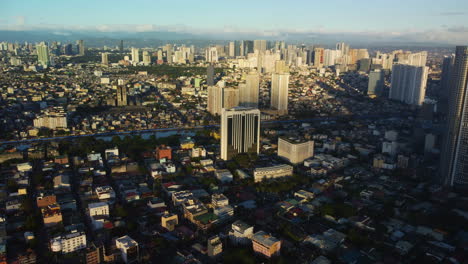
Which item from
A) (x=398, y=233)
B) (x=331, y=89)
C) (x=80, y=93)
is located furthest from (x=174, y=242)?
(x=331, y=89)

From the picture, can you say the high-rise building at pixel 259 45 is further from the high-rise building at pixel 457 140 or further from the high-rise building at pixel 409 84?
the high-rise building at pixel 457 140

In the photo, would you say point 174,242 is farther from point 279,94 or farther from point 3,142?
point 279,94

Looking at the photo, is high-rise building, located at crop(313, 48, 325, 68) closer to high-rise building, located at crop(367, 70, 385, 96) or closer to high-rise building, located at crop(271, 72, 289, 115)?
high-rise building, located at crop(367, 70, 385, 96)

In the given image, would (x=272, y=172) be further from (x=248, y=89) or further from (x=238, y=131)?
(x=248, y=89)

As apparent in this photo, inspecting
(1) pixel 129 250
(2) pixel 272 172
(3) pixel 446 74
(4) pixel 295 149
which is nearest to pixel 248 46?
(3) pixel 446 74

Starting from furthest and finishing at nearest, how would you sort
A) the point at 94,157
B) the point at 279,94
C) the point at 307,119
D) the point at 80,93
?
the point at 80,93, the point at 279,94, the point at 307,119, the point at 94,157

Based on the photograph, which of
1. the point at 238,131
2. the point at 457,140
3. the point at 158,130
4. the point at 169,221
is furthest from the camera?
the point at 158,130

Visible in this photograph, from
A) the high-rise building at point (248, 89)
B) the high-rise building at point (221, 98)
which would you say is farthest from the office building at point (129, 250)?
the high-rise building at point (248, 89)
